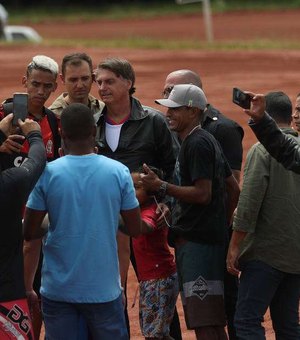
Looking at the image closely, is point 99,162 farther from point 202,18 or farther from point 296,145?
point 202,18

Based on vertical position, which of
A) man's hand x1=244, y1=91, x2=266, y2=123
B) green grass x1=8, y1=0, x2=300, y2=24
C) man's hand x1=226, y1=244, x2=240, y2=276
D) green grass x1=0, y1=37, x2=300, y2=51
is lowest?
green grass x1=8, y1=0, x2=300, y2=24

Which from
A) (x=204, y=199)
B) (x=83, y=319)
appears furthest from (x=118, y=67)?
(x=83, y=319)

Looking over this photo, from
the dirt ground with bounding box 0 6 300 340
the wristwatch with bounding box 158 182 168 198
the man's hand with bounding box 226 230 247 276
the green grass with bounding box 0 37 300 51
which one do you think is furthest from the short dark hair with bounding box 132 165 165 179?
the green grass with bounding box 0 37 300 51

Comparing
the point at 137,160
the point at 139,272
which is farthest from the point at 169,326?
the point at 137,160

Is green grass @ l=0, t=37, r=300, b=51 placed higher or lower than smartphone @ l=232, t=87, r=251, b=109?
lower

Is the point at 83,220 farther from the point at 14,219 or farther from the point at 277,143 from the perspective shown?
the point at 277,143

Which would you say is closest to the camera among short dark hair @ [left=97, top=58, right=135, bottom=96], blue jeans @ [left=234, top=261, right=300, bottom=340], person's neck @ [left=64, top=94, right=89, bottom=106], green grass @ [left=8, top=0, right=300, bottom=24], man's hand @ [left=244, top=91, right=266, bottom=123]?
man's hand @ [left=244, top=91, right=266, bottom=123]

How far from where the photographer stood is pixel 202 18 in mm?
45219

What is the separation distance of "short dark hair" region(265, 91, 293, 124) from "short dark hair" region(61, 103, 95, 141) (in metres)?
1.35

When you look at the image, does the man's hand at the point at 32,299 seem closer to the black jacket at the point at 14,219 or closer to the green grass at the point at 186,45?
the black jacket at the point at 14,219

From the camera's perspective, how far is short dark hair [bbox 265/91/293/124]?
7.41 metres

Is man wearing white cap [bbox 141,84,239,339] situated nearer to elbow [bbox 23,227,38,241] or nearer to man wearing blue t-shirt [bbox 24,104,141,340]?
man wearing blue t-shirt [bbox 24,104,141,340]

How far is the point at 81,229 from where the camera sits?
651 cm

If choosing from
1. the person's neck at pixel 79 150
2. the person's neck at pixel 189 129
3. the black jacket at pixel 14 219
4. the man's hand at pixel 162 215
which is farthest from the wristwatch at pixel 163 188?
the black jacket at pixel 14 219
